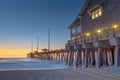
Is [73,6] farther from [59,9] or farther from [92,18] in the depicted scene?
[92,18]

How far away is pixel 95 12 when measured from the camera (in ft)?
68.5

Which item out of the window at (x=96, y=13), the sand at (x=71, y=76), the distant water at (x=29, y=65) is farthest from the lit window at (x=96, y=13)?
the sand at (x=71, y=76)

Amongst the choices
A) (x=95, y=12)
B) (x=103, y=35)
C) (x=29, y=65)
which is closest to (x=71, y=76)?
(x=103, y=35)

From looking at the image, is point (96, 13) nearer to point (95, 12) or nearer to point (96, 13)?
point (96, 13)

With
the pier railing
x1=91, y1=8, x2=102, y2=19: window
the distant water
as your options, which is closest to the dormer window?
x1=91, y1=8, x2=102, y2=19: window

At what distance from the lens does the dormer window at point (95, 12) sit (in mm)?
20039

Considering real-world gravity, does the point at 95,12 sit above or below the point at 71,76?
above

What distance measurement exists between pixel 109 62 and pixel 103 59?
109cm

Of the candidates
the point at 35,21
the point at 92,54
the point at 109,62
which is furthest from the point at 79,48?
the point at 35,21

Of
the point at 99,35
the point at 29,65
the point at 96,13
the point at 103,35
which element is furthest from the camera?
the point at 29,65

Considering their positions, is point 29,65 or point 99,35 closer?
point 99,35

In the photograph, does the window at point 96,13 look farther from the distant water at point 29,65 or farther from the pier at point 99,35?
the distant water at point 29,65

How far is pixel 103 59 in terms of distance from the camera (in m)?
20.0

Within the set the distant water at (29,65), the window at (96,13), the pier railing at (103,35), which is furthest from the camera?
the distant water at (29,65)
